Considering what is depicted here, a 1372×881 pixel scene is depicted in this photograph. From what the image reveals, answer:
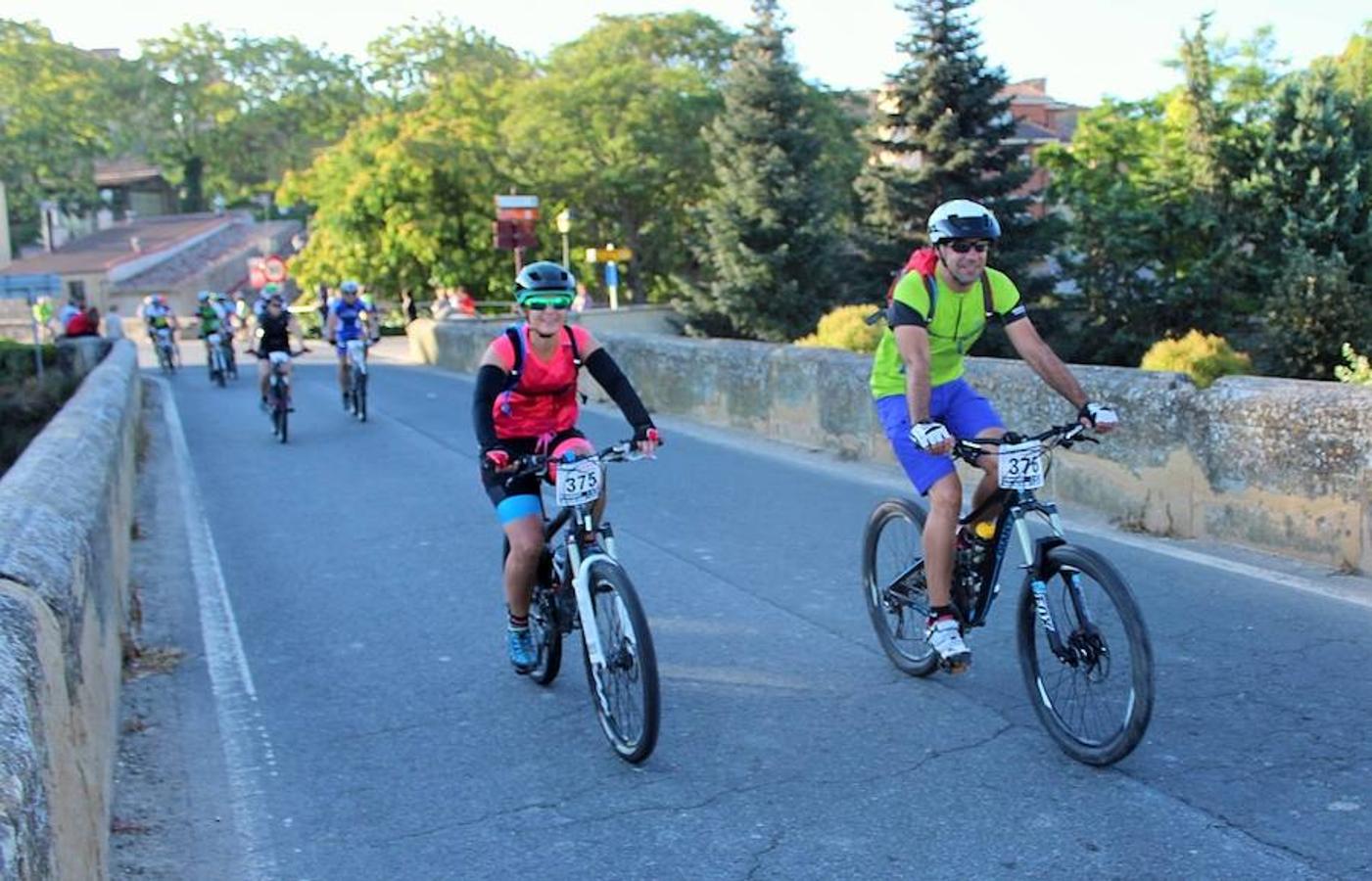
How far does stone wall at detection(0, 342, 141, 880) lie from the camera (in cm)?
288

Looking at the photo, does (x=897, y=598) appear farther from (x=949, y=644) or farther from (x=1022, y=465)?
(x=1022, y=465)

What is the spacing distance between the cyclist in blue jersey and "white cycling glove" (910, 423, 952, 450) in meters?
14.0

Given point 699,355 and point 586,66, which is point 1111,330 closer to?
point 699,355

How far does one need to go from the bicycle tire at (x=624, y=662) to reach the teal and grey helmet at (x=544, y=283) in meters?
1.12

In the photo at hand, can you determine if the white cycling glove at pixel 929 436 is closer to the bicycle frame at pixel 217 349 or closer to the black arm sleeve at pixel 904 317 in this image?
the black arm sleeve at pixel 904 317

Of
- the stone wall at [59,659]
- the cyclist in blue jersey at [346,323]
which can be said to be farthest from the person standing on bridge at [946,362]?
the cyclist in blue jersey at [346,323]

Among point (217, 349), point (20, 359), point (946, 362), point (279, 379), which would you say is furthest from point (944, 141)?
point (946, 362)

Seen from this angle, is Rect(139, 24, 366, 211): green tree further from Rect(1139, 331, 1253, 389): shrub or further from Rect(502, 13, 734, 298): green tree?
Rect(1139, 331, 1253, 389): shrub

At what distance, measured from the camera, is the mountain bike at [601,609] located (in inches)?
186

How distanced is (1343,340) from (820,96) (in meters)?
24.3

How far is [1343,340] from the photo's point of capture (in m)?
25.7

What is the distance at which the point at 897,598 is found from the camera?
227 inches

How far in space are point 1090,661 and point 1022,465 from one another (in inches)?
28.4

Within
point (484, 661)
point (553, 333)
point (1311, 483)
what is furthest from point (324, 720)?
point (1311, 483)
